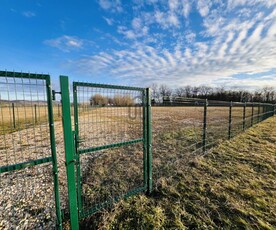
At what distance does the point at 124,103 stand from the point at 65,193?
2.05 meters

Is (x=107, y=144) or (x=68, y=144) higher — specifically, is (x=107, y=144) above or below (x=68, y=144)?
below

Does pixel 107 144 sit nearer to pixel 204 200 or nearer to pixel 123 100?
pixel 123 100

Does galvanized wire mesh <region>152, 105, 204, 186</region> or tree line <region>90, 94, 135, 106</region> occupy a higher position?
tree line <region>90, 94, 135, 106</region>

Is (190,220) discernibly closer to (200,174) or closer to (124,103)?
(200,174)

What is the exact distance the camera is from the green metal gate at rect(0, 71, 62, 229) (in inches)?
64.6

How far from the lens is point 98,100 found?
92.0 inches

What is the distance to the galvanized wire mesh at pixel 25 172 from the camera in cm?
165

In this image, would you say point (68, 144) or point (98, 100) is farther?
point (98, 100)

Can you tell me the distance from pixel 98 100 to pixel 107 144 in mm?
878

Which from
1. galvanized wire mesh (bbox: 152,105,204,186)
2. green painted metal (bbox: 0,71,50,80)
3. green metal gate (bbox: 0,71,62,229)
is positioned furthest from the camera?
galvanized wire mesh (bbox: 152,105,204,186)

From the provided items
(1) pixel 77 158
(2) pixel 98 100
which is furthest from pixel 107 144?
(2) pixel 98 100

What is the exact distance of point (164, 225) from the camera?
227 cm

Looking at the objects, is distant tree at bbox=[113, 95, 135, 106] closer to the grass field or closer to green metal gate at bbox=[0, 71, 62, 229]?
green metal gate at bbox=[0, 71, 62, 229]

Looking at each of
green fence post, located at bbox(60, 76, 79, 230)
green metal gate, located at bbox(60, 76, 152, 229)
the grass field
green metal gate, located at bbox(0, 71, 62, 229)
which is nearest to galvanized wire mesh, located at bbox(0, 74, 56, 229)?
green metal gate, located at bbox(0, 71, 62, 229)
